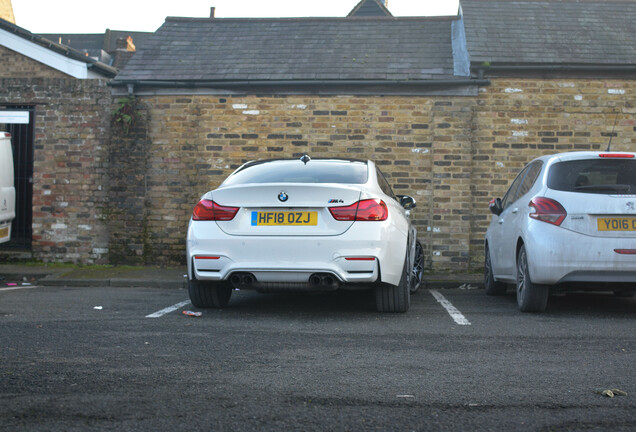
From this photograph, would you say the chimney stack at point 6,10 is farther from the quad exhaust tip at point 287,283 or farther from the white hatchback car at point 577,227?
the white hatchback car at point 577,227

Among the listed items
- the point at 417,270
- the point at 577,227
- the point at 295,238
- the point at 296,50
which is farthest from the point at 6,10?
the point at 577,227

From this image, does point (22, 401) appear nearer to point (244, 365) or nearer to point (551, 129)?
point (244, 365)

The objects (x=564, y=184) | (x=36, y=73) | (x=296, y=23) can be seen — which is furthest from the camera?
(x=296, y=23)

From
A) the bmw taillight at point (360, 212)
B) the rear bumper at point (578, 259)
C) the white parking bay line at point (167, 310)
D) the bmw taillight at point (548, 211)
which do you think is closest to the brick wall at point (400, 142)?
the white parking bay line at point (167, 310)

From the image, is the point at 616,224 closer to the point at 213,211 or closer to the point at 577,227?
the point at 577,227

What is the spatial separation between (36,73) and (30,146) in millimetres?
1423

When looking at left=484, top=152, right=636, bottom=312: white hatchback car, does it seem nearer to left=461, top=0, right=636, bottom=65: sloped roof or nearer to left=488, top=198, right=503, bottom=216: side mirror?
left=488, top=198, right=503, bottom=216: side mirror

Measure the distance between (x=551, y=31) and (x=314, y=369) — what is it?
1016 cm

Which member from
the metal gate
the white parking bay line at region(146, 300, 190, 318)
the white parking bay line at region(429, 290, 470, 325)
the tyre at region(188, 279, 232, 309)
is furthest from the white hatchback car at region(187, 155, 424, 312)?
the metal gate

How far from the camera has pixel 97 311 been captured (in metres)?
6.66

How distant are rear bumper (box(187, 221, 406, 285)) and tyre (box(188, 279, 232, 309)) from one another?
42 cm

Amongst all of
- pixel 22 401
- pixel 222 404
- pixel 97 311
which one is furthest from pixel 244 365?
pixel 97 311

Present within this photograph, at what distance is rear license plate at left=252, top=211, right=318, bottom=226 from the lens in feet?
19.9

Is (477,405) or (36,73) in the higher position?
(36,73)
